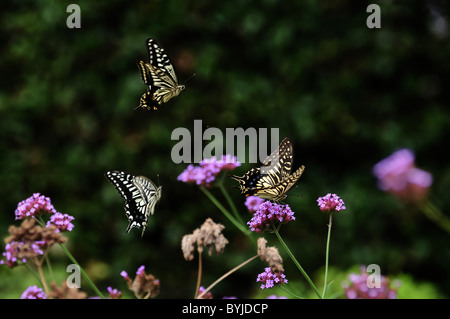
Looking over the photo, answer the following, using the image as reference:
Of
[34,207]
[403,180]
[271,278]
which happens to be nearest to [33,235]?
[34,207]

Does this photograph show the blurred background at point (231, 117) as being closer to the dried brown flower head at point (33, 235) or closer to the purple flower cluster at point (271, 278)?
the purple flower cluster at point (271, 278)

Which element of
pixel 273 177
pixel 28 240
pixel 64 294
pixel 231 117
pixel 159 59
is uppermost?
pixel 231 117

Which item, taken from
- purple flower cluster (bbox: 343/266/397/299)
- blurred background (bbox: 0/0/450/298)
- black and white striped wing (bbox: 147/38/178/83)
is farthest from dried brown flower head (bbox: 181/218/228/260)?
blurred background (bbox: 0/0/450/298)

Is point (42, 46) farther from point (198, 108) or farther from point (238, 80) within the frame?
point (238, 80)

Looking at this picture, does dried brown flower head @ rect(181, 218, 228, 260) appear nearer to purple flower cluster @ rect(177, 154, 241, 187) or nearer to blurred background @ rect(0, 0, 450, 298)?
purple flower cluster @ rect(177, 154, 241, 187)

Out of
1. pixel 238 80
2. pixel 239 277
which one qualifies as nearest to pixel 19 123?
pixel 238 80

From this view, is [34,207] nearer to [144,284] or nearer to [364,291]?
[144,284]

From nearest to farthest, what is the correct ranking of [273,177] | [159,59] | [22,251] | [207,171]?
1. [22,251]
2. [207,171]
3. [273,177]
4. [159,59]
